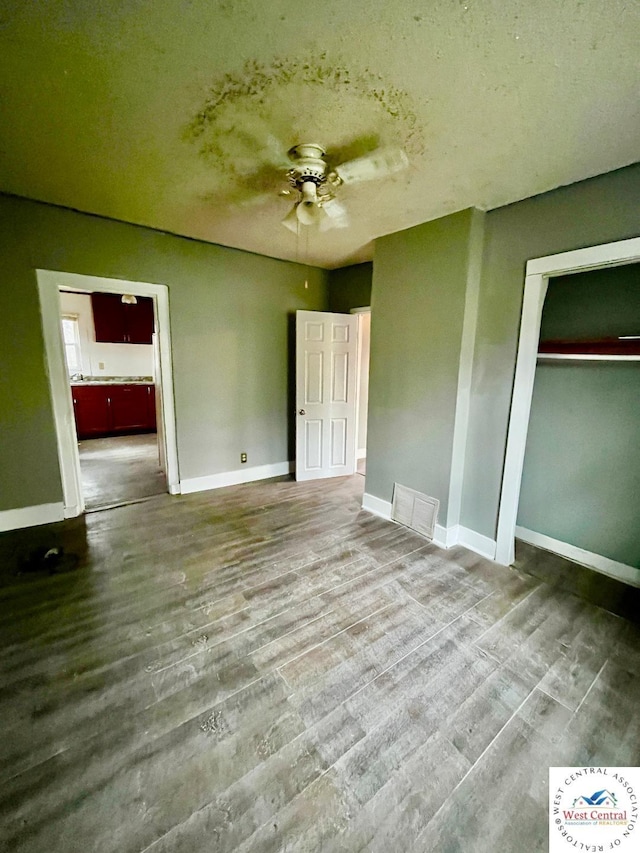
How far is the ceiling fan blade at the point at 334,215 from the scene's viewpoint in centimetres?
246

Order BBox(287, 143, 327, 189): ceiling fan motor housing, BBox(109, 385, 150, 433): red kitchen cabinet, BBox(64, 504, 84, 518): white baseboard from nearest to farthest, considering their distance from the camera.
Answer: BBox(287, 143, 327, 189): ceiling fan motor housing → BBox(64, 504, 84, 518): white baseboard → BBox(109, 385, 150, 433): red kitchen cabinet

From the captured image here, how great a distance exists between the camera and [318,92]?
1.51 m

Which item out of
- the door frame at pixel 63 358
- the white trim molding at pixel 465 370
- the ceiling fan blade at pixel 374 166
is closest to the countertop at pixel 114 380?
the door frame at pixel 63 358

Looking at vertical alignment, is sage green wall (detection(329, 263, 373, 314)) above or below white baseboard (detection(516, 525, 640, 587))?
above

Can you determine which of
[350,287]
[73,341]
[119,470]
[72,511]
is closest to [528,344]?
[350,287]

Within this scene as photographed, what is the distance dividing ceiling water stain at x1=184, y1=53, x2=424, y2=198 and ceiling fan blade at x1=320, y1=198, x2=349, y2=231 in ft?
1.36

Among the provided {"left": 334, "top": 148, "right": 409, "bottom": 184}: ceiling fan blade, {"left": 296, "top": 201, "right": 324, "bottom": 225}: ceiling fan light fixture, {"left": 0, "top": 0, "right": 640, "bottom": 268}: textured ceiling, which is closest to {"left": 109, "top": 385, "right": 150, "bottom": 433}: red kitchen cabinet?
{"left": 0, "top": 0, "right": 640, "bottom": 268}: textured ceiling

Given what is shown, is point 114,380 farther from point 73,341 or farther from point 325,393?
point 325,393

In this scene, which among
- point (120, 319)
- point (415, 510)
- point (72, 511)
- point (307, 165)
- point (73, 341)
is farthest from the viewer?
point (120, 319)

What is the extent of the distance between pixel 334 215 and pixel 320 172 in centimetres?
71

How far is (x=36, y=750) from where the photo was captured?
1.37m

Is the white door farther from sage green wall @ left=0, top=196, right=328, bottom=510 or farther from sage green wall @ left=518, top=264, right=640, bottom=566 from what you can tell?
sage green wall @ left=518, top=264, right=640, bottom=566

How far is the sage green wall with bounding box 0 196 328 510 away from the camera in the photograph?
2852 millimetres
